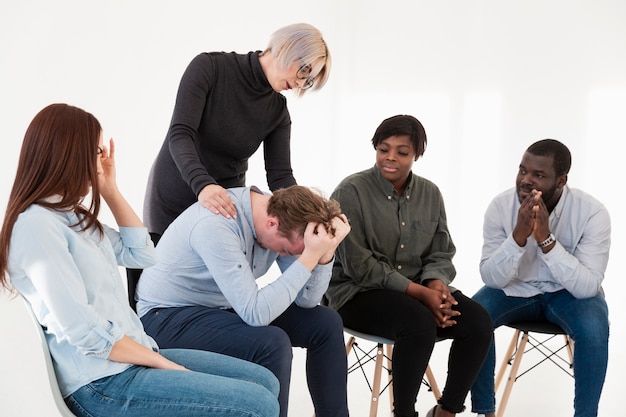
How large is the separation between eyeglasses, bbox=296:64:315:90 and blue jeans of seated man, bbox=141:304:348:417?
0.65m

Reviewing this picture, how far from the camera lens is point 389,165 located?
2619 mm

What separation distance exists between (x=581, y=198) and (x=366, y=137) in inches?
95.9

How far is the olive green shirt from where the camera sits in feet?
8.23

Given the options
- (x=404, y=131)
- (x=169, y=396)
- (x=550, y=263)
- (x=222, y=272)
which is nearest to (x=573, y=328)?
(x=550, y=263)

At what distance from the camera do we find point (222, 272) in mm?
1875

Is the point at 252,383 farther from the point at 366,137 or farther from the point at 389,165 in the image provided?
the point at 366,137

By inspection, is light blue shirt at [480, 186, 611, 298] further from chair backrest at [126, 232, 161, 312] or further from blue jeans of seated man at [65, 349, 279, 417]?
blue jeans of seated man at [65, 349, 279, 417]

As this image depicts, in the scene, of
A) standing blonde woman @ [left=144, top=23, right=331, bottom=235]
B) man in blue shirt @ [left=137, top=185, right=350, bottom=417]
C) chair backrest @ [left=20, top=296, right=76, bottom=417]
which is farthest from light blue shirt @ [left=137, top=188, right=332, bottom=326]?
chair backrest @ [left=20, top=296, right=76, bottom=417]

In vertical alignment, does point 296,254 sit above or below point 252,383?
above

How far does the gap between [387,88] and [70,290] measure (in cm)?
381

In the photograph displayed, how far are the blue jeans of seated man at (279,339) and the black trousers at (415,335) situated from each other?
25 cm

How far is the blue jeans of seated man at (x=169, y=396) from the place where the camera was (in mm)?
1415

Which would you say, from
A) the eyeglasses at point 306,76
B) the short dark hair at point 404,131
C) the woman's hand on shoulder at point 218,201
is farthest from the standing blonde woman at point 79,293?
the short dark hair at point 404,131

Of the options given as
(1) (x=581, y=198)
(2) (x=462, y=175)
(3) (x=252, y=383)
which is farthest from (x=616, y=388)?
(3) (x=252, y=383)
